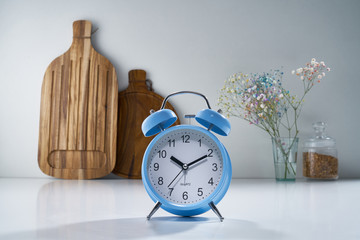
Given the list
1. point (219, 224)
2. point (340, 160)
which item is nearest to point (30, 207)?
point (219, 224)

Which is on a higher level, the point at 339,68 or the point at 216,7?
the point at 216,7

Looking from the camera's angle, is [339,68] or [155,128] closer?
[155,128]

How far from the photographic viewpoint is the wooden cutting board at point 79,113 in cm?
185

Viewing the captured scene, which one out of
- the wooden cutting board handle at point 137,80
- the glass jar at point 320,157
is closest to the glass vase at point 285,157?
the glass jar at point 320,157

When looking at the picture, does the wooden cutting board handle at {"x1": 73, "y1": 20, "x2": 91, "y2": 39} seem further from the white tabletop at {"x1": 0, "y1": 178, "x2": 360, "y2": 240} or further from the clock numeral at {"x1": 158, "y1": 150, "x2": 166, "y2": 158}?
the clock numeral at {"x1": 158, "y1": 150, "x2": 166, "y2": 158}

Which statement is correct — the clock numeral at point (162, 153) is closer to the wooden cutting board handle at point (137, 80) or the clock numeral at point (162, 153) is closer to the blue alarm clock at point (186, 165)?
the blue alarm clock at point (186, 165)

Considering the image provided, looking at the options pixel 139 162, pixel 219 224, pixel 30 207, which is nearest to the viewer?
pixel 219 224

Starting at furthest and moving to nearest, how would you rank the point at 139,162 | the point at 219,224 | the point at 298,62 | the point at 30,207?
the point at 298,62, the point at 139,162, the point at 30,207, the point at 219,224

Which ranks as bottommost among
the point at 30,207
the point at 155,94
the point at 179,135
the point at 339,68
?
the point at 30,207

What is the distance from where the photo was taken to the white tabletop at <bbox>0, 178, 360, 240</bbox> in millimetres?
635

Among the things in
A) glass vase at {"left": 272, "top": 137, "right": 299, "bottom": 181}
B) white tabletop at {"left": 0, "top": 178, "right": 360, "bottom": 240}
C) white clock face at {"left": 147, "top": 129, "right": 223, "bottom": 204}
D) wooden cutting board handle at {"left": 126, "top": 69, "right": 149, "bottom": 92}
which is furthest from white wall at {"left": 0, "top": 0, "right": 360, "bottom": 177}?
white clock face at {"left": 147, "top": 129, "right": 223, "bottom": 204}

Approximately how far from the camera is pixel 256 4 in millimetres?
2043

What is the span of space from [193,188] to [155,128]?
162mm

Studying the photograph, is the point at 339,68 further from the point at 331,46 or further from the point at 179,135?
the point at 179,135
